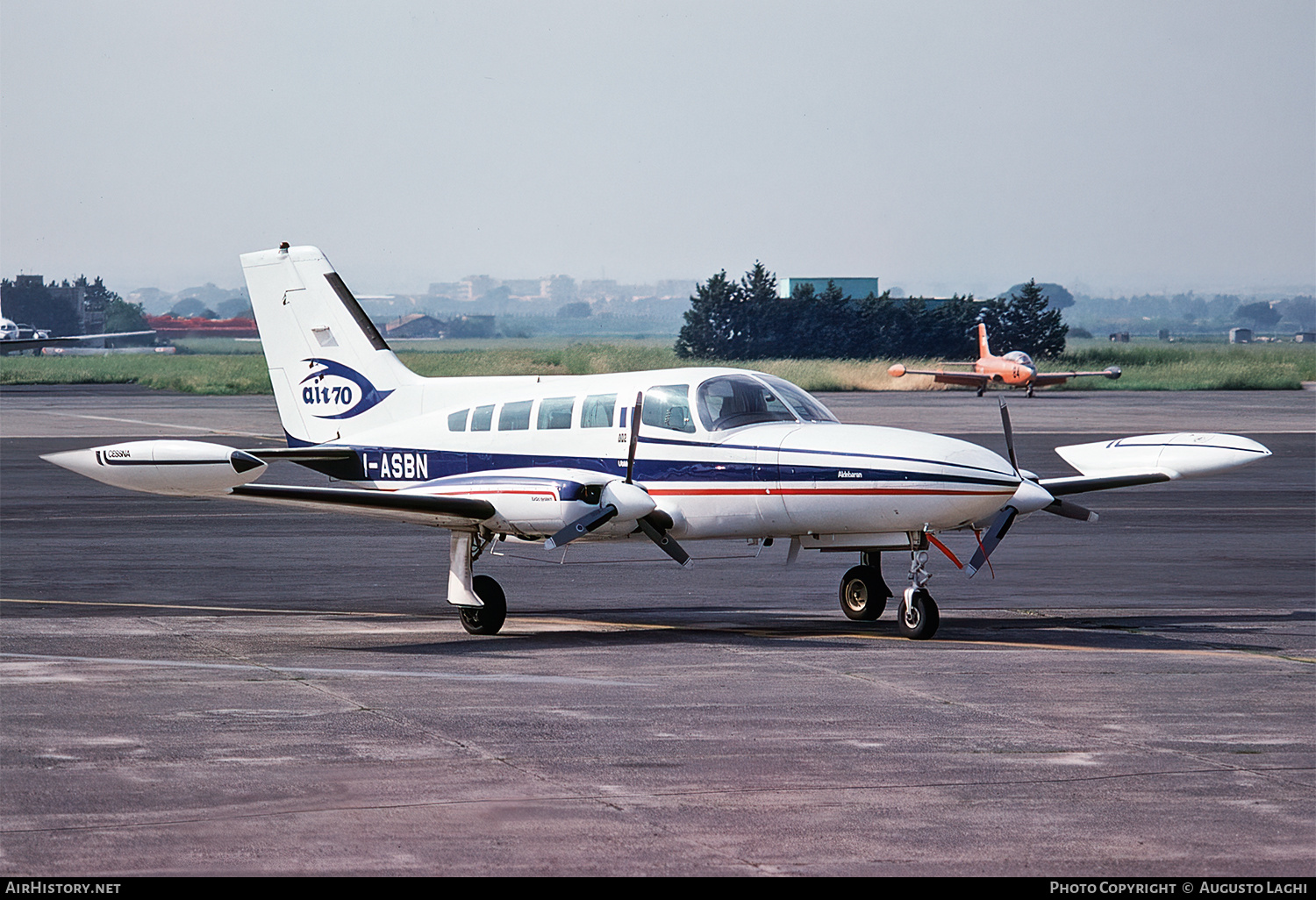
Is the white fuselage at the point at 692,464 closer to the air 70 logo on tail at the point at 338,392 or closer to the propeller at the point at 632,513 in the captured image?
the propeller at the point at 632,513

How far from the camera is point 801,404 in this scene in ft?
57.5

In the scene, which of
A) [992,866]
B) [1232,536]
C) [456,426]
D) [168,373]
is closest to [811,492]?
[456,426]

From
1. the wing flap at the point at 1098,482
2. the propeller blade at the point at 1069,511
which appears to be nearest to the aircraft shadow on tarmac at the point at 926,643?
the propeller blade at the point at 1069,511

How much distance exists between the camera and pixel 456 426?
18766 mm

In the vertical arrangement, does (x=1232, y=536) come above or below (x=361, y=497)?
below

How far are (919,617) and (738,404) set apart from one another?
314cm

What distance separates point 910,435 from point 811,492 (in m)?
1.25

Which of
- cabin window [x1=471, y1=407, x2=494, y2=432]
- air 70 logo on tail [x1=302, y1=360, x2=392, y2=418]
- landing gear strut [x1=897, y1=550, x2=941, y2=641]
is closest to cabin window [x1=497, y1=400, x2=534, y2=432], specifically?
cabin window [x1=471, y1=407, x2=494, y2=432]

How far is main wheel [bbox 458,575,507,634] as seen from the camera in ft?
56.2

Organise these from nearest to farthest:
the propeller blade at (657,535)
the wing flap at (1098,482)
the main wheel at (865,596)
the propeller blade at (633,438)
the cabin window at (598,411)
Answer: the propeller blade at (657,535) → the propeller blade at (633,438) → the cabin window at (598,411) → the main wheel at (865,596) → the wing flap at (1098,482)

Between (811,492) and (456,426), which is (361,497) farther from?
(811,492)

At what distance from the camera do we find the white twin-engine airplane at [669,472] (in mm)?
16141

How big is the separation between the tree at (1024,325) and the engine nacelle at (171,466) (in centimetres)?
10531

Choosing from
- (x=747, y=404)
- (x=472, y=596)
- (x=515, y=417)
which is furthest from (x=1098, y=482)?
(x=472, y=596)
